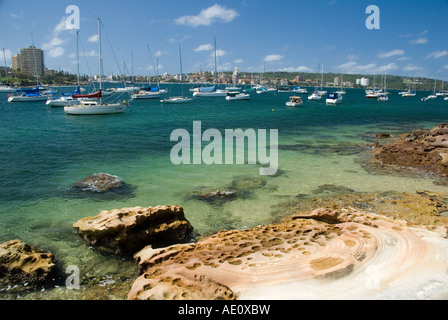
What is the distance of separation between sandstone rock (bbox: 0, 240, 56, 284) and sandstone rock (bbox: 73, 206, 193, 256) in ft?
3.98

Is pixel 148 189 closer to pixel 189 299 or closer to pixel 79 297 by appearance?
pixel 79 297

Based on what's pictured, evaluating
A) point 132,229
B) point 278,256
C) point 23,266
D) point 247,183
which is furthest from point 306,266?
point 247,183

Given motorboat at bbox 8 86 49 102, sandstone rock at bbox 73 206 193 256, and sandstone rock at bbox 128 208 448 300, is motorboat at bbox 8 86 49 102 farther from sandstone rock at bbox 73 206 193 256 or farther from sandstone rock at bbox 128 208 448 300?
sandstone rock at bbox 128 208 448 300

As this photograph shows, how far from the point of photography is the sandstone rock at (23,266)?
21.3 feet

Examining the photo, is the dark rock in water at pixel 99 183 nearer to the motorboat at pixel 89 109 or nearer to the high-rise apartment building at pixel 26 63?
the motorboat at pixel 89 109

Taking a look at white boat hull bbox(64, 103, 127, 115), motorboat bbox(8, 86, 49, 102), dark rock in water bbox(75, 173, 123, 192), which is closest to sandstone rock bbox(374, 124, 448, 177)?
dark rock in water bbox(75, 173, 123, 192)

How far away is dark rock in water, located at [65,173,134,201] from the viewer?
12.0 meters

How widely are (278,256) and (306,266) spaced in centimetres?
64

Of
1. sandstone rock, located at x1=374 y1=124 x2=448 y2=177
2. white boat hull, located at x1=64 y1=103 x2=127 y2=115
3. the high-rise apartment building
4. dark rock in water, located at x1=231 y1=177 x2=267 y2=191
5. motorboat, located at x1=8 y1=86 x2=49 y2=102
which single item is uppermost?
the high-rise apartment building

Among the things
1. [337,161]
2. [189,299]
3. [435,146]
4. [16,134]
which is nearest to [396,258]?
A: [189,299]

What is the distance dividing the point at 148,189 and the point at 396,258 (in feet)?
32.1

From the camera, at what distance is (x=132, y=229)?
777cm

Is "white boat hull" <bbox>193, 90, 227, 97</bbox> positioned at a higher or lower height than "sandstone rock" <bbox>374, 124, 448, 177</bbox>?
higher
